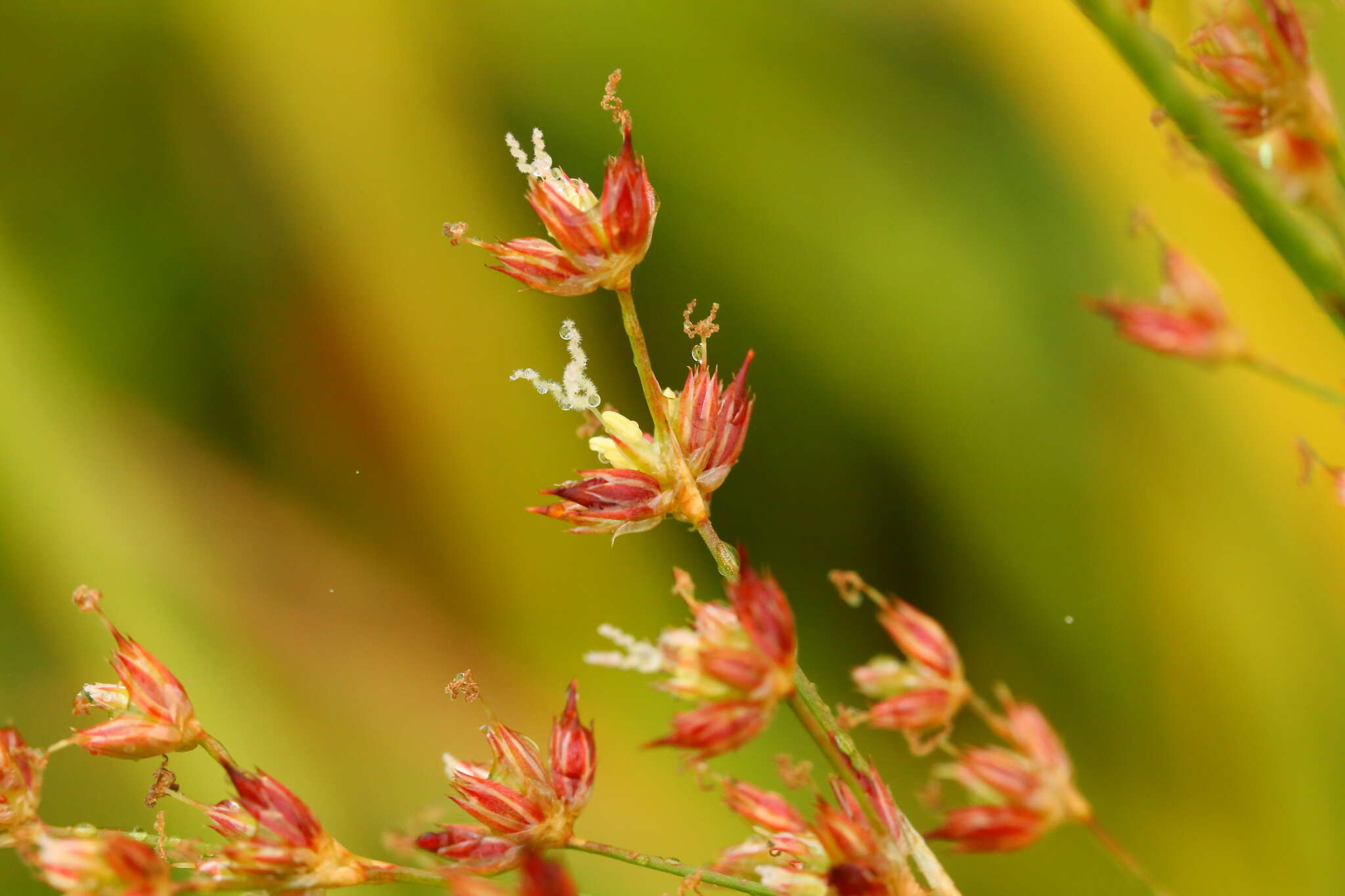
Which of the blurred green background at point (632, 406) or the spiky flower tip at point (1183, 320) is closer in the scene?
the spiky flower tip at point (1183, 320)

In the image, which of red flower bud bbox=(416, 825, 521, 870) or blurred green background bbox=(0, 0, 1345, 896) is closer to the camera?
red flower bud bbox=(416, 825, 521, 870)

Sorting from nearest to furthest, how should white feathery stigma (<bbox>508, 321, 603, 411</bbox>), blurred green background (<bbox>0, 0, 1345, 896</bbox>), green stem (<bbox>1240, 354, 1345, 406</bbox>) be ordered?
green stem (<bbox>1240, 354, 1345, 406</bbox>) → white feathery stigma (<bbox>508, 321, 603, 411</bbox>) → blurred green background (<bbox>0, 0, 1345, 896</bbox>)

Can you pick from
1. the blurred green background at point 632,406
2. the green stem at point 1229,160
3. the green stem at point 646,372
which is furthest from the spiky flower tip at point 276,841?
the blurred green background at point 632,406

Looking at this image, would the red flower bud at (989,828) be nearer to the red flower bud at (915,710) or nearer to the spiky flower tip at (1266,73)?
the red flower bud at (915,710)

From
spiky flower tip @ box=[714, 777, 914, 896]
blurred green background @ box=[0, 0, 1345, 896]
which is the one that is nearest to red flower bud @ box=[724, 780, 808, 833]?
spiky flower tip @ box=[714, 777, 914, 896]

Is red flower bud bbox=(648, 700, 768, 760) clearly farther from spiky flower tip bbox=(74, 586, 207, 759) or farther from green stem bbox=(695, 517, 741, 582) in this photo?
spiky flower tip bbox=(74, 586, 207, 759)

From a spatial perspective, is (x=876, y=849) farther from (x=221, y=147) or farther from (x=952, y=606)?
(x=221, y=147)
